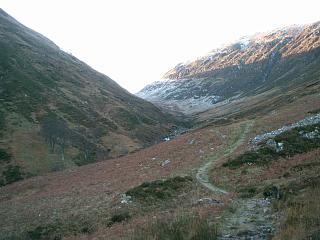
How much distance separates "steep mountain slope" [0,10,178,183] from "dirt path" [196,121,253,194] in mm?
42540

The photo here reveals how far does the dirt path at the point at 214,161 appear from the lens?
32291 millimetres

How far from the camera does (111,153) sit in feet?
323

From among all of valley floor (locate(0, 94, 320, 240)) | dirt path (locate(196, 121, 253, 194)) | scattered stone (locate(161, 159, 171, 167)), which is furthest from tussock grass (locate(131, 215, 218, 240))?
scattered stone (locate(161, 159, 171, 167))

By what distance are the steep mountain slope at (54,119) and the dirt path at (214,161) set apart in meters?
42.5

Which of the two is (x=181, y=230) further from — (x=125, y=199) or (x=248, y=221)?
(x=125, y=199)

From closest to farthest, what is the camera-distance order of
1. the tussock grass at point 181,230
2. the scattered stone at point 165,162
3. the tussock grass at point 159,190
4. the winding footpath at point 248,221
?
1. the tussock grass at point 181,230
2. the winding footpath at point 248,221
3. the tussock grass at point 159,190
4. the scattered stone at point 165,162

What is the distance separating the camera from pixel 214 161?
142 feet

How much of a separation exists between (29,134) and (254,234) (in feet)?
279

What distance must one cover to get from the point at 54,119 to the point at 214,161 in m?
71.4

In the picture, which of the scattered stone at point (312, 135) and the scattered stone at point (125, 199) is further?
the scattered stone at point (312, 135)

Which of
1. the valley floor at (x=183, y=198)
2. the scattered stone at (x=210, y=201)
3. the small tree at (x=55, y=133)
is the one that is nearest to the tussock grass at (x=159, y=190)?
the valley floor at (x=183, y=198)

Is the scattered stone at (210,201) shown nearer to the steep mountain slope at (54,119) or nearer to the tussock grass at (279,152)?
the tussock grass at (279,152)

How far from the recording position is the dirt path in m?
32.3

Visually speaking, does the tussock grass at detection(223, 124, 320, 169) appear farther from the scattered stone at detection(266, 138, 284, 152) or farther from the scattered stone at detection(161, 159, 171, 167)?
the scattered stone at detection(161, 159, 171, 167)
